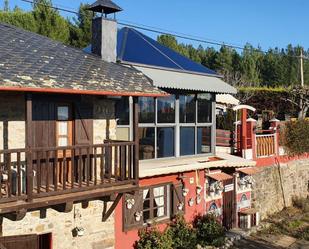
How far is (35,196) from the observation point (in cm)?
945

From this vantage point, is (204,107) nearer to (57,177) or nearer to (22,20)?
(57,177)

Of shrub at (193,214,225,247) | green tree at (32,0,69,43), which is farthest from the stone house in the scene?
green tree at (32,0,69,43)

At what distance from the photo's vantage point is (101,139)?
12.3 meters

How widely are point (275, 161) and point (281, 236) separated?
447cm

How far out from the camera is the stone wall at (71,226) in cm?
1086

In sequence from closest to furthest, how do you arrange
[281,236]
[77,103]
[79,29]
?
1. [77,103]
2. [281,236]
3. [79,29]

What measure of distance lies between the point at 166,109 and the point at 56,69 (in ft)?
16.3

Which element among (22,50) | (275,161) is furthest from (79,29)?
(22,50)

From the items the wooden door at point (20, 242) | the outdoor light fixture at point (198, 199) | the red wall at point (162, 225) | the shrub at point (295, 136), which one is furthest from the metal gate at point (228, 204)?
the wooden door at point (20, 242)

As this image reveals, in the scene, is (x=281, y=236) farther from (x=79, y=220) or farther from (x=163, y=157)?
(x=79, y=220)

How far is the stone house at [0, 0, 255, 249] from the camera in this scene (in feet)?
32.1

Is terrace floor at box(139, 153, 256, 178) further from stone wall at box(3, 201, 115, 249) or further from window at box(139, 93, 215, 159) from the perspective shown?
stone wall at box(3, 201, 115, 249)

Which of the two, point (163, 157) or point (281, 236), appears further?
point (281, 236)

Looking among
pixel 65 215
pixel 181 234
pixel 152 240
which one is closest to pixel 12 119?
pixel 65 215
